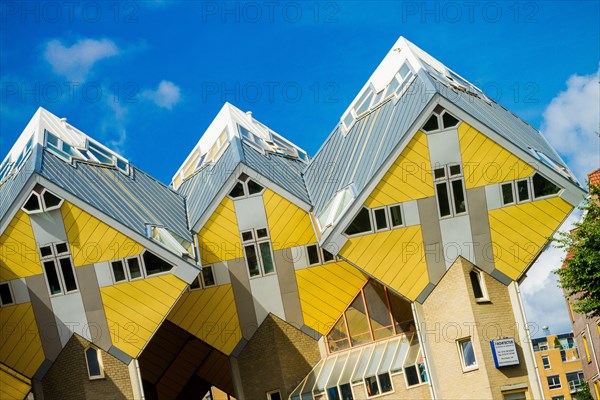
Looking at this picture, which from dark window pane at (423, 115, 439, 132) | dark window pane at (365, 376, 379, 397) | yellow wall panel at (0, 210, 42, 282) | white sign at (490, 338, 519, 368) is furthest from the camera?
dark window pane at (365, 376, 379, 397)

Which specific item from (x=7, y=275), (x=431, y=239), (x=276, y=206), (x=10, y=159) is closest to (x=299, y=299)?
(x=276, y=206)

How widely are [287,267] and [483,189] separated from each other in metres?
9.86

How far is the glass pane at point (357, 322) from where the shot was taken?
40719 mm

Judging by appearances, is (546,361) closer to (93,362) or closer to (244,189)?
(244,189)

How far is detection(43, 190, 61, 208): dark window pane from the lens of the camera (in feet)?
117

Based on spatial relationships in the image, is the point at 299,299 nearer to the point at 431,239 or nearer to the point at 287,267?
the point at 287,267

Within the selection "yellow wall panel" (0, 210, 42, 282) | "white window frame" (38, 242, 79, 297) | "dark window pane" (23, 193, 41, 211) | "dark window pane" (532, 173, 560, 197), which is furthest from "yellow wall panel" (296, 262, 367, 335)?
"dark window pane" (23, 193, 41, 211)

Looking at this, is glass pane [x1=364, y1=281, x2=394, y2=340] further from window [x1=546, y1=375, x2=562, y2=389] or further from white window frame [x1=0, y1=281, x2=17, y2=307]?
window [x1=546, y1=375, x2=562, y2=389]

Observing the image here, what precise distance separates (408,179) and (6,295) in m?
17.8

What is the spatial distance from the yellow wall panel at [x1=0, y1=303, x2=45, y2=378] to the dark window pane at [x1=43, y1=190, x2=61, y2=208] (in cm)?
444

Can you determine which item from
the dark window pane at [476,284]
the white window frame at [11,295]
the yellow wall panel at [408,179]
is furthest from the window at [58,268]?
the dark window pane at [476,284]

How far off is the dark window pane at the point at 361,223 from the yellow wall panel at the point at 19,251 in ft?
43.5

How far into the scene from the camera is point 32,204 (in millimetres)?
35812

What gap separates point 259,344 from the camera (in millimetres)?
40500
